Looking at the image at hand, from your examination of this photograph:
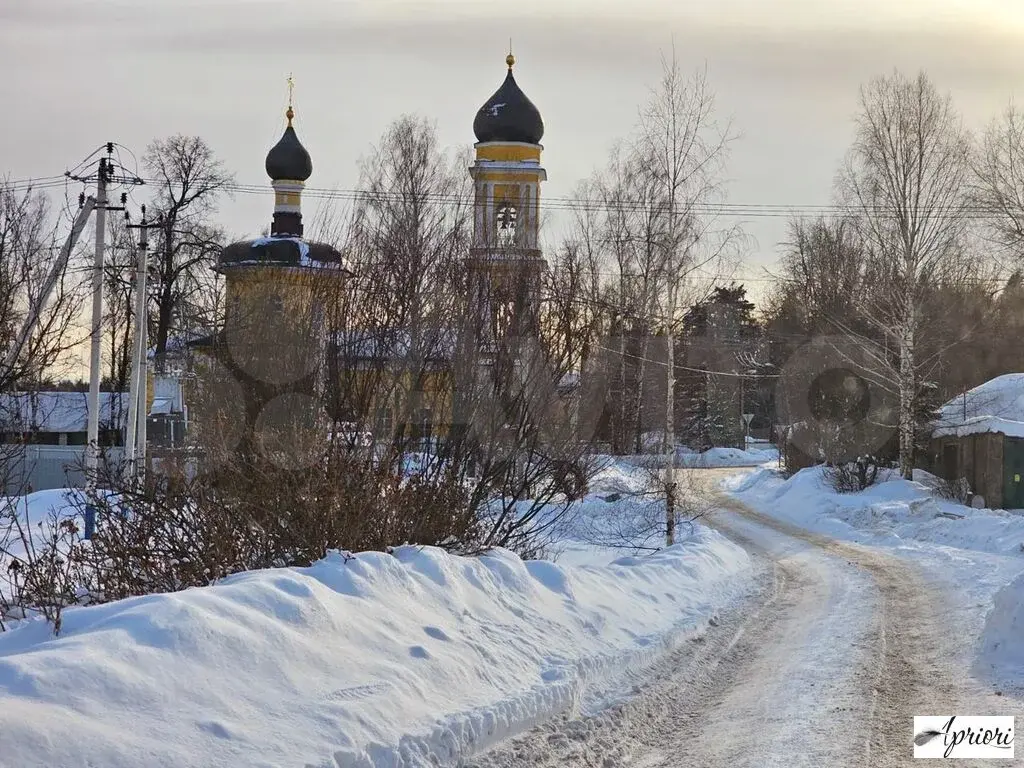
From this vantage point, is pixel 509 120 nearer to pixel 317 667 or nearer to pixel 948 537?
pixel 948 537

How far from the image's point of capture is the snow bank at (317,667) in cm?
488

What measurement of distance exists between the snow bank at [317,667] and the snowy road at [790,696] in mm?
360

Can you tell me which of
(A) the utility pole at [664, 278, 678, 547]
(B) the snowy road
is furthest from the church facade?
(A) the utility pole at [664, 278, 678, 547]

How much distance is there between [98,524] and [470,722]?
4.54 m

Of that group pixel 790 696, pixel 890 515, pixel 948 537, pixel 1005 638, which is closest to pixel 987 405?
pixel 890 515

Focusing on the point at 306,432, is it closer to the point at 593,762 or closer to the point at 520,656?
the point at 520,656

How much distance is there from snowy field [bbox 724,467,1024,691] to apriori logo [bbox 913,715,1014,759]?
1.15m

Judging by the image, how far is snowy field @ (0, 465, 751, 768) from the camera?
488 cm

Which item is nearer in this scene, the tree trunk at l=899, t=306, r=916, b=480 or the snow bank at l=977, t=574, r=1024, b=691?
the snow bank at l=977, t=574, r=1024, b=691

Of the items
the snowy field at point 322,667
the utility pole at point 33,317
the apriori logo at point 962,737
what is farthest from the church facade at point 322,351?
the apriori logo at point 962,737

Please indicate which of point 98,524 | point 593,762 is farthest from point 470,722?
point 98,524

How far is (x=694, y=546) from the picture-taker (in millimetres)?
16766

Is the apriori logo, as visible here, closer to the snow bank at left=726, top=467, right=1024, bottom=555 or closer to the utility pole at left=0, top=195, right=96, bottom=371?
the utility pole at left=0, top=195, right=96, bottom=371

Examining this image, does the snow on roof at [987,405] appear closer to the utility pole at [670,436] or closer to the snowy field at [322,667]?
the utility pole at [670,436]
